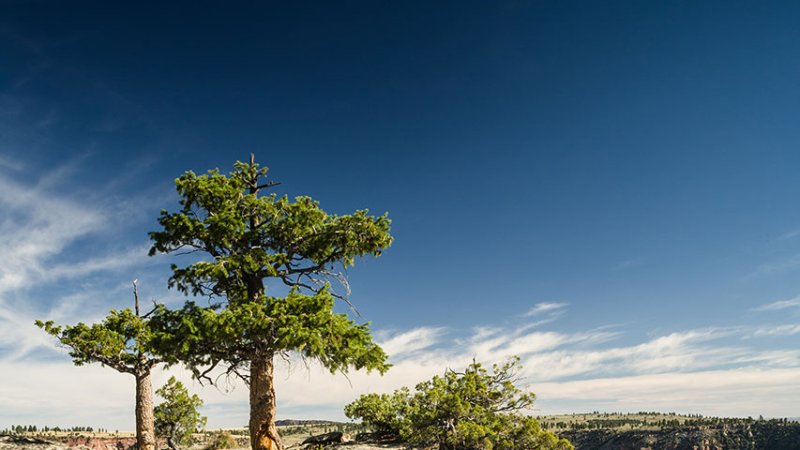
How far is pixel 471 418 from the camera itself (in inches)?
834

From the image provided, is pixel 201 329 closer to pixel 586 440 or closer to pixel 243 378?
pixel 243 378

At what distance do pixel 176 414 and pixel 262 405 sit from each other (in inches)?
1025

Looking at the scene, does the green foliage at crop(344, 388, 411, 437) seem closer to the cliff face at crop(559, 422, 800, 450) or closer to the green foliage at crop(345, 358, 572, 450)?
the green foliage at crop(345, 358, 572, 450)

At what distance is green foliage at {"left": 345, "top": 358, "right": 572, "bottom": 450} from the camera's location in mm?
20469

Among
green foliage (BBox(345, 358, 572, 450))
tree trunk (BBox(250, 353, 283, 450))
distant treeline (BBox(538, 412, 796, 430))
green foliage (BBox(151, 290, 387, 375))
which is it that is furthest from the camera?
distant treeline (BBox(538, 412, 796, 430))

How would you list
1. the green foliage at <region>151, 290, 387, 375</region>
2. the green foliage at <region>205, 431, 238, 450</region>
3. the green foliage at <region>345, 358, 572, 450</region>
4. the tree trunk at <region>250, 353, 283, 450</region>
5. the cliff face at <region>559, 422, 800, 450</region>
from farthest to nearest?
the cliff face at <region>559, 422, 800, 450</region>, the green foliage at <region>205, 431, 238, 450</region>, the green foliage at <region>345, 358, 572, 450</region>, the tree trunk at <region>250, 353, 283, 450</region>, the green foliage at <region>151, 290, 387, 375</region>

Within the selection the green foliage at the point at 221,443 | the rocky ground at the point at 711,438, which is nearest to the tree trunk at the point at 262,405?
the green foliage at the point at 221,443

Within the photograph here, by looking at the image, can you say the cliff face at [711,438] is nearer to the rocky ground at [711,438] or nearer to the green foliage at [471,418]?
the rocky ground at [711,438]

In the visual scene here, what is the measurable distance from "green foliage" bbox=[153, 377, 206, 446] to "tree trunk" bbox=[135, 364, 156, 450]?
11.3m

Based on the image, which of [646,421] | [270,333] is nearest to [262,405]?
[270,333]

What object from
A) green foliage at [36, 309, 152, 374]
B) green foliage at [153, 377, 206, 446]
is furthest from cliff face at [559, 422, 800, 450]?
green foliage at [36, 309, 152, 374]

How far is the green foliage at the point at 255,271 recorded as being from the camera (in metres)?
12.8

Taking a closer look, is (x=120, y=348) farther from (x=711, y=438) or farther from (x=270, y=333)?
(x=711, y=438)

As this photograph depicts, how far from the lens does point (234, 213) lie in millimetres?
14312
